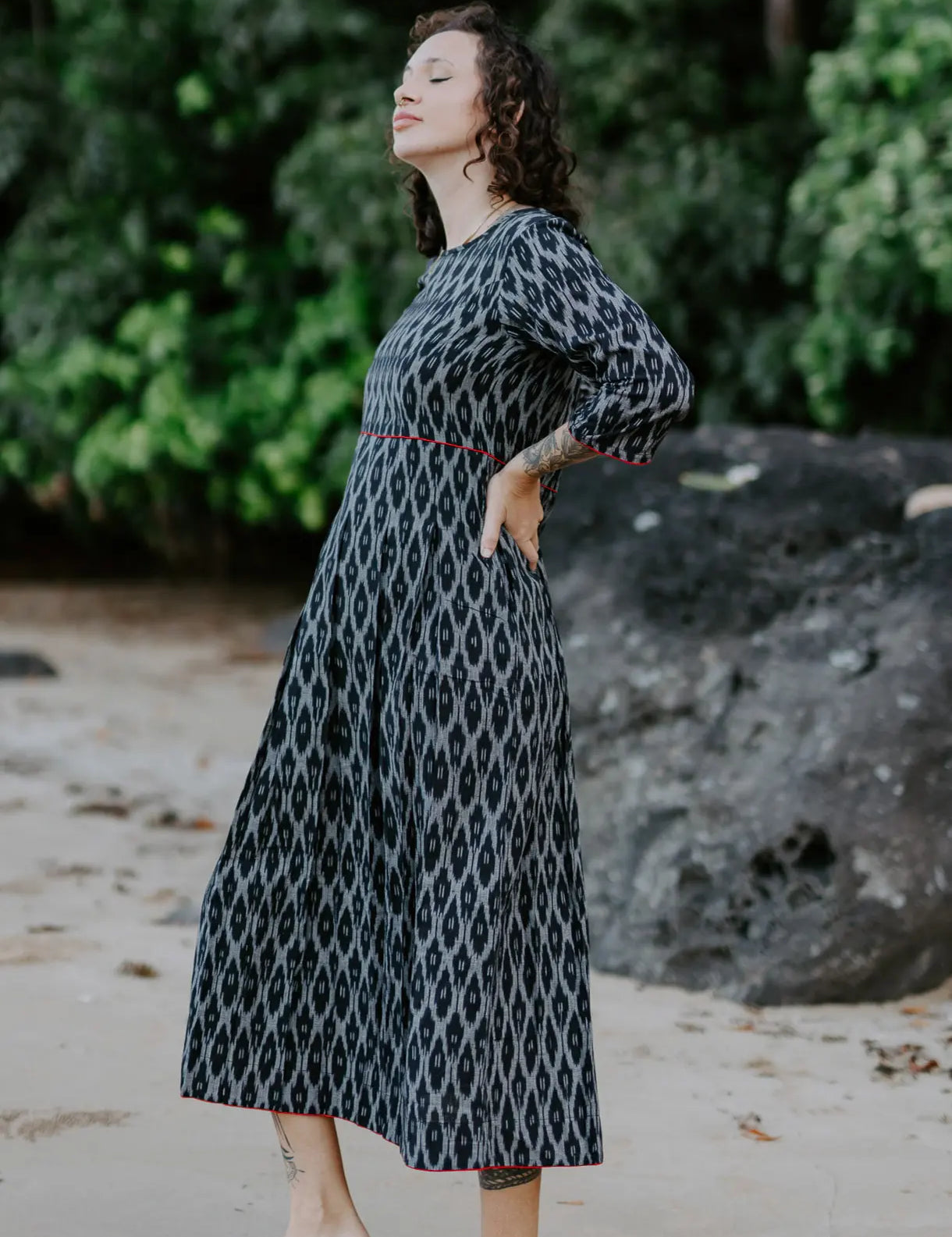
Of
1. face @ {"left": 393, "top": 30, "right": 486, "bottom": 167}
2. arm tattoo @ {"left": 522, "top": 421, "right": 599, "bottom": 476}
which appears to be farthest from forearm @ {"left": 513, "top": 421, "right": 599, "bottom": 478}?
face @ {"left": 393, "top": 30, "right": 486, "bottom": 167}

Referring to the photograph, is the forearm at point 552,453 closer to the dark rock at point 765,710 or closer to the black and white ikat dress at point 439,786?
the black and white ikat dress at point 439,786

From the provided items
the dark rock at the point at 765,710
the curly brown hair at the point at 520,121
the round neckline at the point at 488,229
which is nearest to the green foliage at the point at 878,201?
the dark rock at the point at 765,710

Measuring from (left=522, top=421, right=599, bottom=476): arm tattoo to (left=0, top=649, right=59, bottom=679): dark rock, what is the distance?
22.2 ft

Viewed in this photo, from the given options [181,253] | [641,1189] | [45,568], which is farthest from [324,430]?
[641,1189]

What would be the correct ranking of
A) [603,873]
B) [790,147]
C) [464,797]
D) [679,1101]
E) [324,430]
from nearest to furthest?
1. [464,797]
2. [679,1101]
3. [603,873]
4. [790,147]
5. [324,430]

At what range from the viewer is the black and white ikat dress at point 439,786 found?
2.18 meters

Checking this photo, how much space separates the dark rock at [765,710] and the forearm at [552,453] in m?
1.98

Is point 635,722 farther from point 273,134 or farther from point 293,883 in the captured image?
point 273,134

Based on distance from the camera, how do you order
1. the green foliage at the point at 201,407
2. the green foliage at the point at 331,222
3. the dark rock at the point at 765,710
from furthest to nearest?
the green foliage at the point at 201,407 → the green foliage at the point at 331,222 → the dark rock at the point at 765,710

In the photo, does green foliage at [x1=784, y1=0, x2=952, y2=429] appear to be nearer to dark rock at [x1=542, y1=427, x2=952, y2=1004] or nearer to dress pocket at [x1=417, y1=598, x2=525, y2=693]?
dark rock at [x1=542, y1=427, x2=952, y2=1004]

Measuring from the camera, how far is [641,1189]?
285cm

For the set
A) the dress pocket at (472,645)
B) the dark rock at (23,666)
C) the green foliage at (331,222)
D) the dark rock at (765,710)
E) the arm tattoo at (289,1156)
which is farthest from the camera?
the dark rock at (23,666)

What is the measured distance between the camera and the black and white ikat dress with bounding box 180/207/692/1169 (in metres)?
2.18

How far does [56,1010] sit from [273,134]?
9.16 m
